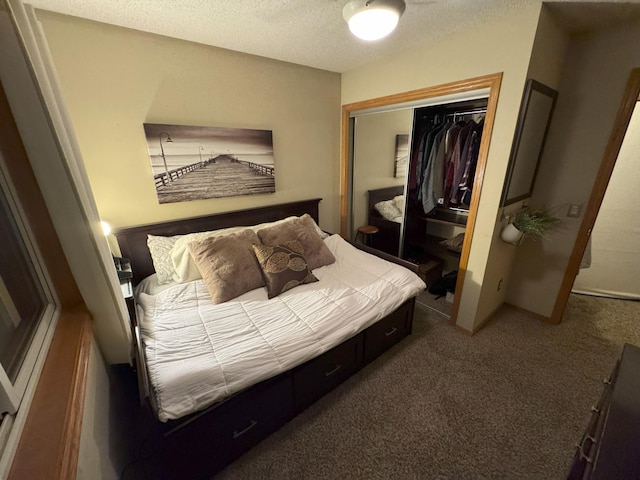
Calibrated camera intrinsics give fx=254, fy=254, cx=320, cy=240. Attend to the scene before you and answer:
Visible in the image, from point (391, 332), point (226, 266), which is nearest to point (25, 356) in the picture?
point (226, 266)

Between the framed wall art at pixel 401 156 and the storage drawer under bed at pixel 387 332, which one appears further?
the framed wall art at pixel 401 156

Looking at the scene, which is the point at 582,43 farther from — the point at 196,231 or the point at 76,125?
the point at 76,125

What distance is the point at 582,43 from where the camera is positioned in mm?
1849

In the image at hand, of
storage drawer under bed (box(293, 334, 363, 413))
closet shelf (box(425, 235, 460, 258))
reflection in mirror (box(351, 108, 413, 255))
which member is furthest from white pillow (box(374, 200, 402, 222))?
storage drawer under bed (box(293, 334, 363, 413))

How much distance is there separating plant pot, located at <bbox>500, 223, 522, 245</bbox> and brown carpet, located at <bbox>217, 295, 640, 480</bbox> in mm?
856

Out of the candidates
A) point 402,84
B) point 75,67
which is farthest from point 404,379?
point 75,67

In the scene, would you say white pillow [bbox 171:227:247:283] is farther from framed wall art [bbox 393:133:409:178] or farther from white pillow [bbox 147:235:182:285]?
framed wall art [bbox 393:133:409:178]

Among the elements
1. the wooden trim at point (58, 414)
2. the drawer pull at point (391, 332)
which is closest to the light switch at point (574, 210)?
the drawer pull at point (391, 332)

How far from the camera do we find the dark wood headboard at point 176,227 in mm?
1936

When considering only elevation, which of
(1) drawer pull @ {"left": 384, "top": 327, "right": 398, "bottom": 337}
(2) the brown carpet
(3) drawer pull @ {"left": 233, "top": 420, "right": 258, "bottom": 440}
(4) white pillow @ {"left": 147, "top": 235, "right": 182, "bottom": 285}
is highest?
(4) white pillow @ {"left": 147, "top": 235, "right": 182, "bottom": 285}

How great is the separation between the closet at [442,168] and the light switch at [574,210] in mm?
733

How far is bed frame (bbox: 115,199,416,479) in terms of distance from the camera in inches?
44.3

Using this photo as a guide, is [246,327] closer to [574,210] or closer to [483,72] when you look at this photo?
[483,72]

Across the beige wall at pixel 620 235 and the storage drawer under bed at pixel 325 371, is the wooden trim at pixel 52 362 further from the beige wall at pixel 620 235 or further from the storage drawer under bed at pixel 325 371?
the beige wall at pixel 620 235
